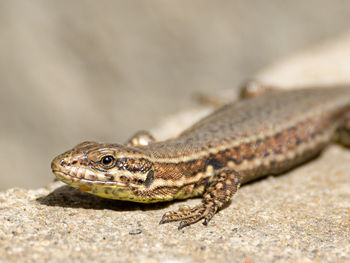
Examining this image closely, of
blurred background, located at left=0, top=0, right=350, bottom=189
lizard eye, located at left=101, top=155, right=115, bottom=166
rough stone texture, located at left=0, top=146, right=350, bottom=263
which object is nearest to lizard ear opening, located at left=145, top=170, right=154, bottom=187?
rough stone texture, located at left=0, top=146, right=350, bottom=263

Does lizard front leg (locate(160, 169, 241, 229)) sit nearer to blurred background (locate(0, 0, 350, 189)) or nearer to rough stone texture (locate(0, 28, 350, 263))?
rough stone texture (locate(0, 28, 350, 263))

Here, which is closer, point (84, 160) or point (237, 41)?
point (84, 160)

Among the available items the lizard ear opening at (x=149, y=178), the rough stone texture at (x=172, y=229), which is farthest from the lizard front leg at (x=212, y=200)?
the lizard ear opening at (x=149, y=178)

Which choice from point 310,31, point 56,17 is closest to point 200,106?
point 56,17

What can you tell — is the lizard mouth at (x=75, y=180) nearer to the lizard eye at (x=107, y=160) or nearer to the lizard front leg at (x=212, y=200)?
the lizard eye at (x=107, y=160)

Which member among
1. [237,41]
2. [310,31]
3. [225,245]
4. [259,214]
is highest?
[310,31]

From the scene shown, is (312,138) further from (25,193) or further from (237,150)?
(25,193)
